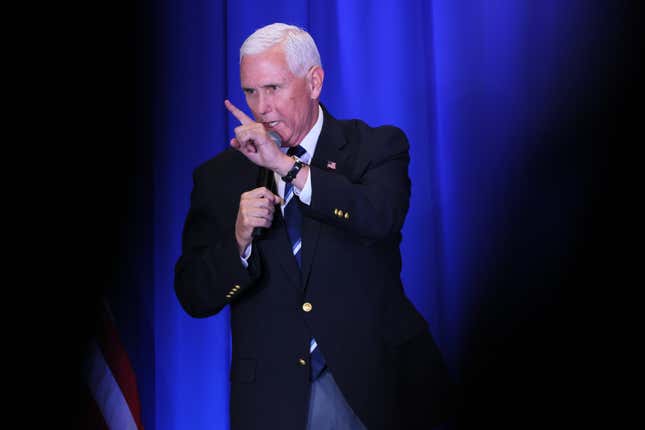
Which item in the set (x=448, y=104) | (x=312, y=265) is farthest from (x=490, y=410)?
(x=312, y=265)

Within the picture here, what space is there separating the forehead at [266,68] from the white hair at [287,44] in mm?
11

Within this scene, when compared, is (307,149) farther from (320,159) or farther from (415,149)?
(415,149)

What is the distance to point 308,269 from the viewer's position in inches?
66.8

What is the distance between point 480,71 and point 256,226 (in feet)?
4.20

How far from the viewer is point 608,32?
2.46 metres

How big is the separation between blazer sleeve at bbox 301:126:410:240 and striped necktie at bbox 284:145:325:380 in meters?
0.11

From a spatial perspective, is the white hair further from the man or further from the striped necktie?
the striped necktie

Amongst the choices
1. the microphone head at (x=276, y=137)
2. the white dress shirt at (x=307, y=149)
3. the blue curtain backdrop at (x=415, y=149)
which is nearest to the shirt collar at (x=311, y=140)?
the white dress shirt at (x=307, y=149)

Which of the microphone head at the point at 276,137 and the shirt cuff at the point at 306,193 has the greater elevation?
the microphone head at the point at 276,137

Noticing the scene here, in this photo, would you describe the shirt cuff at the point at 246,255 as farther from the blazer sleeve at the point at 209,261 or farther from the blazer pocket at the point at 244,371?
the blazer pocket at the point at 244,371

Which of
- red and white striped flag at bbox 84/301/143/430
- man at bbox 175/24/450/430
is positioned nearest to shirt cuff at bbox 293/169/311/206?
man at bbox 175/24/450/430

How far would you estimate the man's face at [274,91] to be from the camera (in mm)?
1794

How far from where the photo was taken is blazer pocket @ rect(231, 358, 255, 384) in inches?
67.1

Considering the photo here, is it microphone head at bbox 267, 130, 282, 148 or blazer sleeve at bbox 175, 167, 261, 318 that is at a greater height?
microphone head at bbox 267, 130, 282, 148
